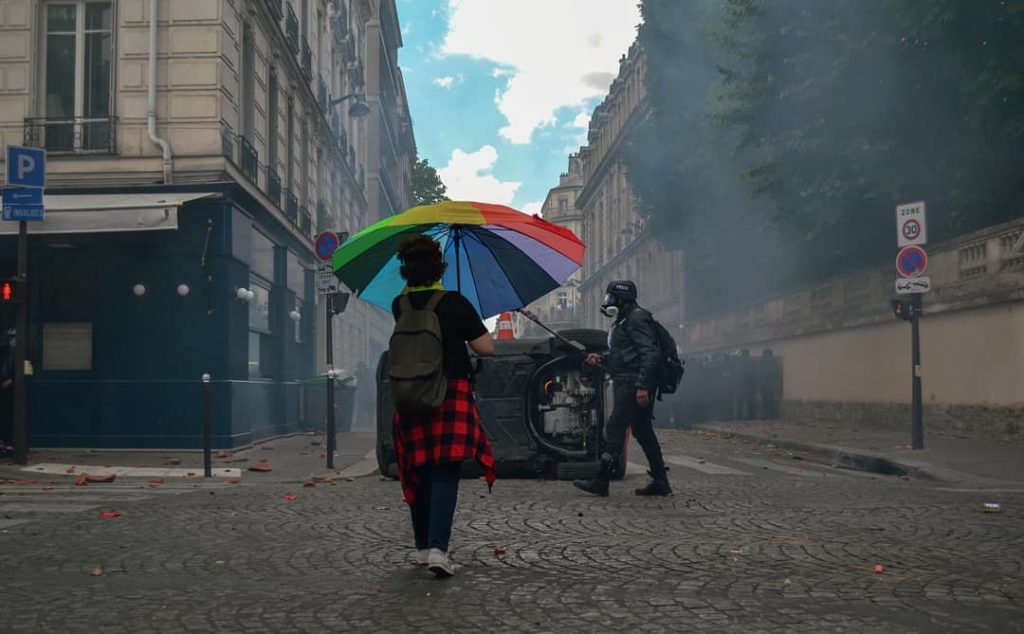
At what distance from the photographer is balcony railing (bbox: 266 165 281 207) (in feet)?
58.2

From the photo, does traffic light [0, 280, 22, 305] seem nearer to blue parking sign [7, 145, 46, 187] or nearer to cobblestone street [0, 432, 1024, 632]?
blue parking sign [7, 145, 46, 187]

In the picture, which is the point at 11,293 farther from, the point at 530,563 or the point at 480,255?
the point at 530,563

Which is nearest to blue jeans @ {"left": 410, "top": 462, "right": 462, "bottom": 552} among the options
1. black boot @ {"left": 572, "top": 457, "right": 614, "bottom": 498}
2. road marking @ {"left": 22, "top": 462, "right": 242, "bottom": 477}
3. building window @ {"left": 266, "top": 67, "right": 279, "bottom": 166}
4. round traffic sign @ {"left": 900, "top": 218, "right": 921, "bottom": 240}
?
black boot @ {"left": 572, "top": 457, "right": 614, "bottom": 498}

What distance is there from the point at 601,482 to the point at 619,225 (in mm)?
59407

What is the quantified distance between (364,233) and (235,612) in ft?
9.93

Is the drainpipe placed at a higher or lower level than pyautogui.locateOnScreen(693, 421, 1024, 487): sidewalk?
higher

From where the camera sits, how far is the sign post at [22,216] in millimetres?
10883

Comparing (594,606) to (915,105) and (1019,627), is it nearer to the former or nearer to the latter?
(1019,627)

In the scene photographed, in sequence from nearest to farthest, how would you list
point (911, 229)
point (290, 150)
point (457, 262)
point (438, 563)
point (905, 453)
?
1. point (438, 563)
2. point (457, 262)
3. point (905, 453)
4. point (911, 229)
5. point (290, 150)

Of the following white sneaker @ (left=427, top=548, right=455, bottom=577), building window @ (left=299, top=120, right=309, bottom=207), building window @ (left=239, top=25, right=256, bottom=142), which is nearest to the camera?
white sneaker @ (left=427, top=548, right=455, bottom=577)

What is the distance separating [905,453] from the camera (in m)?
12.6

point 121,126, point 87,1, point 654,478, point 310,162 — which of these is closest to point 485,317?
point 654,478

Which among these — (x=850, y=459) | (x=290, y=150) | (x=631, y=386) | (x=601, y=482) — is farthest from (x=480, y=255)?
(x=290, y=150)

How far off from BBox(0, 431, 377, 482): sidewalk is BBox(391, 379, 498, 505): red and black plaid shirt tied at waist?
5526mm
